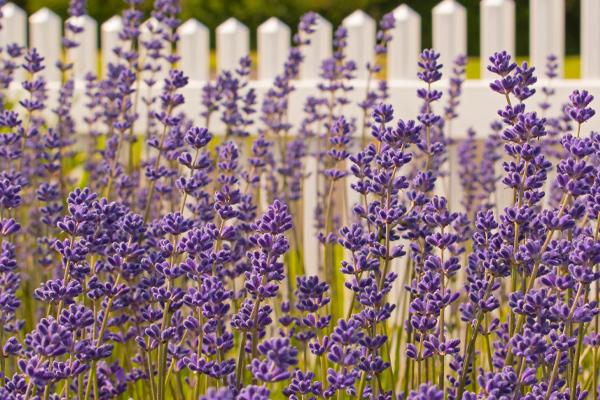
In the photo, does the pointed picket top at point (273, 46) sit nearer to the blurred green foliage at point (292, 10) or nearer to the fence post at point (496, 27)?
the fence post at point (496, 27)

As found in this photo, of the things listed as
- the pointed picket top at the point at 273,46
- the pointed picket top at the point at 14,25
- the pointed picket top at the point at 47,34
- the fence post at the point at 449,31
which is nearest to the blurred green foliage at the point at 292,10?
the pointed picket top at the point at 14,25

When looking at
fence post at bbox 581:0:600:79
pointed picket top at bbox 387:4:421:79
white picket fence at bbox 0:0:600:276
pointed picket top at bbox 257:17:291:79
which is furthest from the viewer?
pointed picket top at bbox 257:17:291:79

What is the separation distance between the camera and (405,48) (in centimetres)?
635

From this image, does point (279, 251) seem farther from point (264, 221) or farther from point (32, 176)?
point (32, 176)

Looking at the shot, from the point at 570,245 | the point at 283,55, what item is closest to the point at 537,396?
the point at 570,245

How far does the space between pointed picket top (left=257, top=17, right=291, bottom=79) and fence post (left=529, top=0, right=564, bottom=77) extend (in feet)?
4.46

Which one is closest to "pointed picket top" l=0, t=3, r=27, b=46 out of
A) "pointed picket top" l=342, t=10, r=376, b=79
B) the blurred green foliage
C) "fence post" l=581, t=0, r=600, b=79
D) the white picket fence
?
the white picket fence

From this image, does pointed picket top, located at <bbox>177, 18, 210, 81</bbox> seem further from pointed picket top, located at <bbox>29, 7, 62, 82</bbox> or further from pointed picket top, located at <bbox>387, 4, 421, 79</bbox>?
pointed picket top, located at <bbox>387, 4, 421, 79</bbox>

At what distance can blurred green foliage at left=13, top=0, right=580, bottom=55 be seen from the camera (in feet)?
62.3

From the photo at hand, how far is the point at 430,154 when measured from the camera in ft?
8.16

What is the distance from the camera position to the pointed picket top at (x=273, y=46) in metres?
6.45

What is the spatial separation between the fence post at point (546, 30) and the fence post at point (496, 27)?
112 millimetres

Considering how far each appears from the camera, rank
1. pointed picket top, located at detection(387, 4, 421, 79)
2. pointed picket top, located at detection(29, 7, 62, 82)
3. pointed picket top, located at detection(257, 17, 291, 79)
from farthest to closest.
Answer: pointed picket top, located at detection(29, 7, 62, 82)
pointed picket top, located at detection(257, 17, 291, 79)
pointed picket top, located at detection(387, 4, 421, 79)

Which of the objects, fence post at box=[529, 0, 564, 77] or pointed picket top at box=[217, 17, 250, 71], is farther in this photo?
pointed picket top at box=[217, 17, 250, 71]
